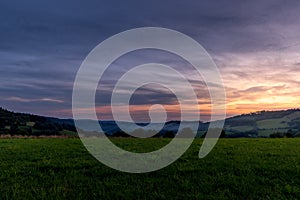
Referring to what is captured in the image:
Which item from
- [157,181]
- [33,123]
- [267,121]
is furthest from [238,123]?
[157,181]

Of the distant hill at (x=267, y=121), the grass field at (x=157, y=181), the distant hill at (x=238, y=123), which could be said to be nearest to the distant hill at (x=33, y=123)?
the distant hill at (x=238, y=123)

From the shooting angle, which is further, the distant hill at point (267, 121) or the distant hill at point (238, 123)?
the distant hill at point (267, 121)

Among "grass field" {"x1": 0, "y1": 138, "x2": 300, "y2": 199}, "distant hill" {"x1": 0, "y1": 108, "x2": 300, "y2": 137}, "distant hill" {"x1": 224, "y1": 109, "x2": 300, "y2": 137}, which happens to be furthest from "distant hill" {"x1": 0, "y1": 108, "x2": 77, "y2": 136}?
"distant hill" {"x1": 224, "y1": 109, "x2": 300, "y2": 137}

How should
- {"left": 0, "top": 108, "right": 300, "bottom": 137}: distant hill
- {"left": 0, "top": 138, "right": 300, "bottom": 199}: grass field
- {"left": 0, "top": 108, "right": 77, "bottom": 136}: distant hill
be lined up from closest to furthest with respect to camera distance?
1. {"left": 0, "top": 138, "right": 300, "bottom": 199}: grass field
2. {"left": 0, "top": 108, "right": 77, "bottom": 136}: distant hill
3. {"left": 0, "top": 108, "right": 300, "bottom": 137}: distant hill

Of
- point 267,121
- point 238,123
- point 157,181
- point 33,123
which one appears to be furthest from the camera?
point 267,121

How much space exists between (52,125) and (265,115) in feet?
422

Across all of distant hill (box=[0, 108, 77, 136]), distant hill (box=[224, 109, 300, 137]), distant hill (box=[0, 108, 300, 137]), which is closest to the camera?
distant hill (box=[0, 108, 77, 136])

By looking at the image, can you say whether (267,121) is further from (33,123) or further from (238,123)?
(33,123)

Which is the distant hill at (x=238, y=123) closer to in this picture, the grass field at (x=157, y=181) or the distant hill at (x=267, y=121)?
the distant hill at (x=267, y=121)

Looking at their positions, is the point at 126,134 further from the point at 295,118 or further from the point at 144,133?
the point at 295,118

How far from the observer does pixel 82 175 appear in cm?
1210

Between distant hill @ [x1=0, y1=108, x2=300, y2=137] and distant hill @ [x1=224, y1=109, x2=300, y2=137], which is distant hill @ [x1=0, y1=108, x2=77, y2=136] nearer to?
distant hill @ [x1=0, y1=108, x2=300, y2=137]

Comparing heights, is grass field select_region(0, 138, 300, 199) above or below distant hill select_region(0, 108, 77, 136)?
below

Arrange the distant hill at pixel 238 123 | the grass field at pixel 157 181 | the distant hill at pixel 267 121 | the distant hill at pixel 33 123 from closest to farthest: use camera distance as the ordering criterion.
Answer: the grass field at pixel 157 181, the distant hill at pixel 33 123, the distant hill at pixel 238 123, the distant hill at pixel 267 121
